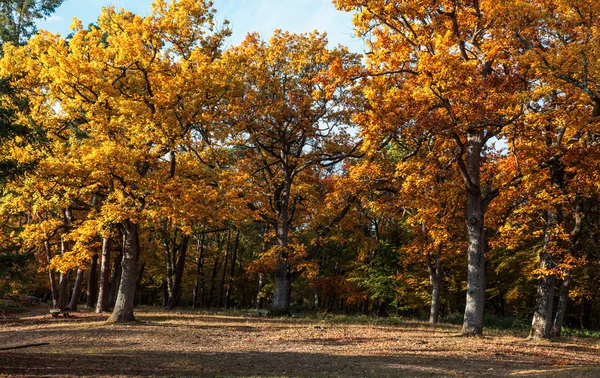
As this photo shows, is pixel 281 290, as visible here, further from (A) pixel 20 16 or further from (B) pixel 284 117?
(A) pixel 20 16

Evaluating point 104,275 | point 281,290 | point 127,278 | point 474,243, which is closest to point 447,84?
point 474,243

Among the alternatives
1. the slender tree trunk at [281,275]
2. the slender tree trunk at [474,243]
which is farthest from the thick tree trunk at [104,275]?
the slender tree trunk at [474,243]

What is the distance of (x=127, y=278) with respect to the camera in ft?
65.3

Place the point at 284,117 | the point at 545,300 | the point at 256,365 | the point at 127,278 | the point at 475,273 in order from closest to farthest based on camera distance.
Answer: the point at 256,365 < the point at 475,273 < the point at 545,300 < the point at 127,278 < the point at 284,117

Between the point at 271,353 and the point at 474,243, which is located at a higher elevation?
the point at 474,243

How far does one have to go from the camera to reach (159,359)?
38.7 ft

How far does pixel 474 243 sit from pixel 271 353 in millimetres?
8716

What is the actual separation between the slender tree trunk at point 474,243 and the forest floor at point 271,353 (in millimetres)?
885

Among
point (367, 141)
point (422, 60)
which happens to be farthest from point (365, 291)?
point (422, 60)

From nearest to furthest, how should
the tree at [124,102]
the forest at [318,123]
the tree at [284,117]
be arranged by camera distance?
1. the forest at [318,123]
2. the tree at [124,102]
3. the tree at [284,117]

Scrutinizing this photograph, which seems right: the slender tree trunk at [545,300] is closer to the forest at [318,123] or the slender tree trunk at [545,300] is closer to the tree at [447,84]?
the forest at [318,123]

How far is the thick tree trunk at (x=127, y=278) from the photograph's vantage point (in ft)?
65.4

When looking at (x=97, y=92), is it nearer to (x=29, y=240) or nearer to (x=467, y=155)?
(x=29, y=240)

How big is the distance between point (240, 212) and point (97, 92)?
734 cm
